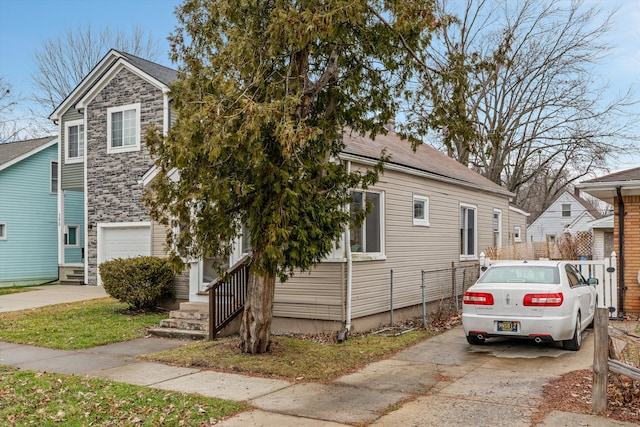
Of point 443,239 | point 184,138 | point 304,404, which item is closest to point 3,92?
point 443,239

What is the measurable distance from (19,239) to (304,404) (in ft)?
66.0

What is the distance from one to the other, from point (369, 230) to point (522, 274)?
11.1ft

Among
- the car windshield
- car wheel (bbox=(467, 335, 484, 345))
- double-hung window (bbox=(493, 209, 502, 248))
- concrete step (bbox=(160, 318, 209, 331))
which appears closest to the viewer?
the car windshield

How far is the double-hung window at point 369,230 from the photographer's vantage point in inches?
446

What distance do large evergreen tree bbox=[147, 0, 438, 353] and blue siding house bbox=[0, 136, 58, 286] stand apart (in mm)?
17047

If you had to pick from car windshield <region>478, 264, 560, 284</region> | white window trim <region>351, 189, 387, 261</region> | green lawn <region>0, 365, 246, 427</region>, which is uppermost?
white window trim <region>351, 189, 387, 261</region>

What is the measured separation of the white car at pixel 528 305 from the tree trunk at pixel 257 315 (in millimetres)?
3341

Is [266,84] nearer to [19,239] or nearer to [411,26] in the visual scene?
[411,26]

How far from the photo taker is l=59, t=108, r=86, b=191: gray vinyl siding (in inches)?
828

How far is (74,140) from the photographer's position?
2142 centimetres

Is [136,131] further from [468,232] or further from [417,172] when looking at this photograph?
[468,232]

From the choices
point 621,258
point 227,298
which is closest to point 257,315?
point 227,298

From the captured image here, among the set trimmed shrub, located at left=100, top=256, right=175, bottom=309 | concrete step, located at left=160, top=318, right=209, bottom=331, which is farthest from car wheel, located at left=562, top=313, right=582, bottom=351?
trimmed shrub, located at left=100, top=256, right=175, bottom=309

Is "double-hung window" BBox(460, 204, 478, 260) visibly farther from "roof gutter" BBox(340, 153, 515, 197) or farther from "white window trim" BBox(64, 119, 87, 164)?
"white window trim" BBox(64, 119, 87, 164)
